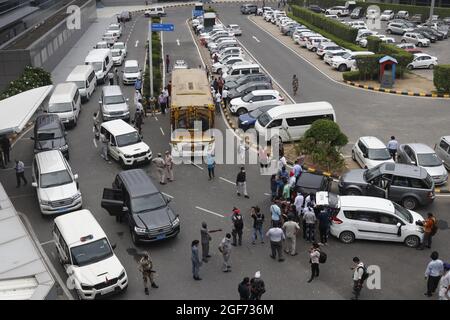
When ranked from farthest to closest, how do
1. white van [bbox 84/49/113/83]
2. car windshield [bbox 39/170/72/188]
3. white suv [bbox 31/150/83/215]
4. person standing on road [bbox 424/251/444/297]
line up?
1. white van [bbox 84/49/113/83]
2. car windshield [bbox 39/170/72/188]
3. white suv [bbox 31/150/83/215]
4. person standing on road [bbox 424/251/444/297]

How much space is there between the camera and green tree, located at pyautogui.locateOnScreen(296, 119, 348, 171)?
76.1ft

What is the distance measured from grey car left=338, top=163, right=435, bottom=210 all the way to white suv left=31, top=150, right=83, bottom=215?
→ 10.5 m

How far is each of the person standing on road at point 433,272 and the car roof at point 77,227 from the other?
9.54 metres

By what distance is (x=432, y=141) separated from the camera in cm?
2688

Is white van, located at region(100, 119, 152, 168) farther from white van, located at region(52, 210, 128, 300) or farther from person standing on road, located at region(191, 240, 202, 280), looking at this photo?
person standing on road, located at region(191, 240, 202, 280)

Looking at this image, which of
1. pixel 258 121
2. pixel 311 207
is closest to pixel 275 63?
pixel 258 121

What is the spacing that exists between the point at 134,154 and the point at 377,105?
16801 millimetres

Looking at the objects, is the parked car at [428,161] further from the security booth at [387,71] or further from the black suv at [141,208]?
the security booth at [387,71]

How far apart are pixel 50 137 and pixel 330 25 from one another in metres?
39.5

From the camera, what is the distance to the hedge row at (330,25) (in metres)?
51.8

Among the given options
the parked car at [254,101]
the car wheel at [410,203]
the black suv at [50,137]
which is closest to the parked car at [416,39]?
the parked car at [254,101]

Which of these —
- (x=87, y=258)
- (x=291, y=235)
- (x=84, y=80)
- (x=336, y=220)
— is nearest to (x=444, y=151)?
(x=336, y=220)

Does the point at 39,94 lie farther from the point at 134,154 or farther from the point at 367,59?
the point at 367,59

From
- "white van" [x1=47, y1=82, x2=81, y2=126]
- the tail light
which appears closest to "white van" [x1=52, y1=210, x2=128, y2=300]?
the tail light
